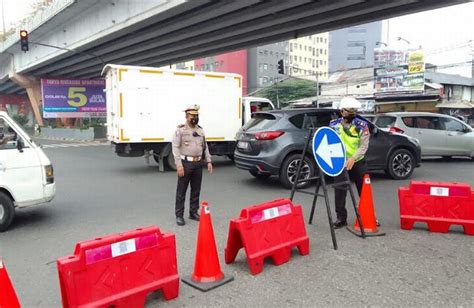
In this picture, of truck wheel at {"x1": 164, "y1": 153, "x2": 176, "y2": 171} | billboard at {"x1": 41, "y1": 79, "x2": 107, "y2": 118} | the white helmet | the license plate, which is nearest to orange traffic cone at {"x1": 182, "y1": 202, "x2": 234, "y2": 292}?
the white helmet

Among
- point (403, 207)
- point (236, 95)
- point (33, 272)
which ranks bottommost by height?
point (33, 272)

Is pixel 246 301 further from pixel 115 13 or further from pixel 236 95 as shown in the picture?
pixel 115 13

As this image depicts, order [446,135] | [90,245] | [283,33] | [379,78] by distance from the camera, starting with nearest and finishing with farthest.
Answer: [90,245] < [446,135] < [283,33] < [379,78]

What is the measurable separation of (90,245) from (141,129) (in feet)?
29.2

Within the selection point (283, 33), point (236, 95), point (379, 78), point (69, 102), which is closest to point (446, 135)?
point (236, 95)

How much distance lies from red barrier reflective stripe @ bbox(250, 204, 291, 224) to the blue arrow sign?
79cm

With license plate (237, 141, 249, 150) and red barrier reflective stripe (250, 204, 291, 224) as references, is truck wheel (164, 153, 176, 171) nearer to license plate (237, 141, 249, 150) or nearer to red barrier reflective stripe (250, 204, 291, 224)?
license plate (237, 141, 249, 150)

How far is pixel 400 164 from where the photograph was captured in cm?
1009

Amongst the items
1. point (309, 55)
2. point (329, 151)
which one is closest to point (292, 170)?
point (329, 151)

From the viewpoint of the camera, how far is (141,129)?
12.0 metres

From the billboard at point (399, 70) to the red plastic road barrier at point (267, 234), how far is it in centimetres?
3362

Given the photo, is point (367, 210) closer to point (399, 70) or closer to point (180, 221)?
point (180, 221)

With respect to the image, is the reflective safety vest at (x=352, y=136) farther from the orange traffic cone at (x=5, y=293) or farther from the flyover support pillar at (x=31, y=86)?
the flyover support pillar at (x=31, y=86)

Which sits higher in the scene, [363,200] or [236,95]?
[236,95]
